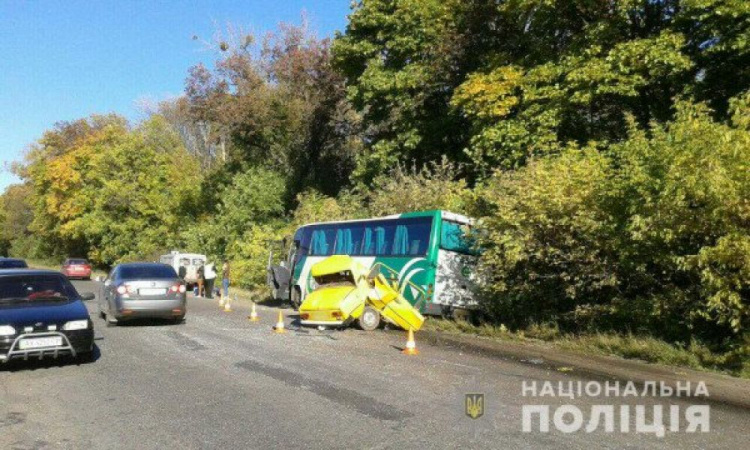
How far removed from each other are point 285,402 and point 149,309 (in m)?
8.71

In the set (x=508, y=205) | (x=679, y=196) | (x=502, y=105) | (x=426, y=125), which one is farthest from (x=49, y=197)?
(x=679, y=196)

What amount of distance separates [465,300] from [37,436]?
37.9 ft

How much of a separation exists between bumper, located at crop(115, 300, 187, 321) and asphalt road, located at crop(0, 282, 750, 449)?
9.67 ft

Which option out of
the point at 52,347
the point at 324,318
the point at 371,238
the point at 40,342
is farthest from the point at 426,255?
the point at 40,342

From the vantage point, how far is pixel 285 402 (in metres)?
7.36

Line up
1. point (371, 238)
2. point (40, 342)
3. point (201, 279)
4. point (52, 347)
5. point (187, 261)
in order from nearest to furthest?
1. point (40, 342)
2. point (52, 347)
3. point (371, 238)
4. point (201, 279)
5. point (187, 261)

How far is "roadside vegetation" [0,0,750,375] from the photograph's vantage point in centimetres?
1047

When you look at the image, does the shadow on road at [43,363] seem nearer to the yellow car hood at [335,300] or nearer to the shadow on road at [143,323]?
the yellow car hood at [335,300]

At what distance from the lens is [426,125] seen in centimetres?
2664

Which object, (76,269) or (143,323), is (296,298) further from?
(76,269)

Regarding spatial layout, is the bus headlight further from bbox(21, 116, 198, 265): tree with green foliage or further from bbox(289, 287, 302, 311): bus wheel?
bbox(21, 116, 198, 265): tree with green foliage

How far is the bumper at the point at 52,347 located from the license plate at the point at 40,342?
1.2 inches

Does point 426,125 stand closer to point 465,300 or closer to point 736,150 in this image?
point 465,300

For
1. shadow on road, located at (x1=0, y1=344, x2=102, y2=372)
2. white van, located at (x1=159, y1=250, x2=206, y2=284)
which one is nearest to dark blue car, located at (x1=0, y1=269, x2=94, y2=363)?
shadow on road, located at (x1=0, y1=344, x2=102, y2=372)
